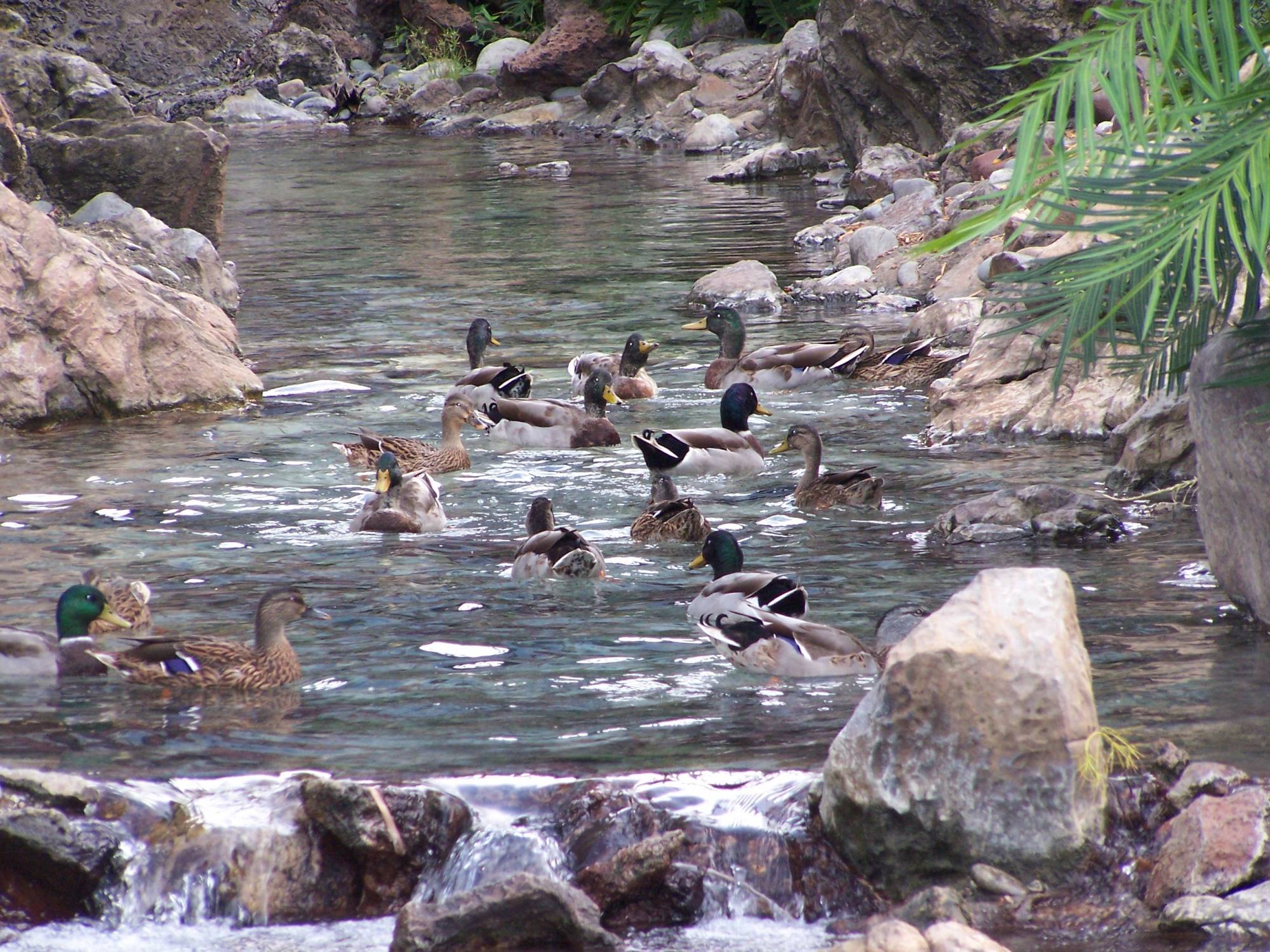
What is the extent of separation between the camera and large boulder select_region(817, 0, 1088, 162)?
840 inches

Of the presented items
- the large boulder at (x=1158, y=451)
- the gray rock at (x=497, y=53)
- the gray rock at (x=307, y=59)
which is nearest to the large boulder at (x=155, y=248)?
the large boulder at (x=1158, y=451)

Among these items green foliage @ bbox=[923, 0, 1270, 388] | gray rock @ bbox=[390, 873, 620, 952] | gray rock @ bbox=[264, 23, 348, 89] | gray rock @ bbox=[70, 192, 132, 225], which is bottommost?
gray rock @ bbox=[390, 873, 620, 952]

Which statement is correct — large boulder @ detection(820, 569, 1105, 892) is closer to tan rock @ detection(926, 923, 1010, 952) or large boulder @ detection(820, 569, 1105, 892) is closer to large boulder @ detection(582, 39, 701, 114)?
tan rock @ detection(926, 923, 1010, 952)

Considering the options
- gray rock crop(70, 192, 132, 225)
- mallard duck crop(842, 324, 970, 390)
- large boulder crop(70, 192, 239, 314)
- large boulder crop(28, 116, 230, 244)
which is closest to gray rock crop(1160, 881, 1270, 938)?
mallard duck crop(842, 324, 970, 390)

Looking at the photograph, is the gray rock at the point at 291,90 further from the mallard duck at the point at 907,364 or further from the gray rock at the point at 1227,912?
the gray rock at the point at 1227,912

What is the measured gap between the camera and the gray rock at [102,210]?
14820 mm

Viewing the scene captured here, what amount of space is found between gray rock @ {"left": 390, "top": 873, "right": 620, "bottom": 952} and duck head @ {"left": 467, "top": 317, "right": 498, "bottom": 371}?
798cm

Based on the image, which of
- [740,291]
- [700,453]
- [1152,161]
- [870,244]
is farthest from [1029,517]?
[870,244]

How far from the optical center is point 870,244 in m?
17.0

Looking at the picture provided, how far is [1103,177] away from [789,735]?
212 centimetres

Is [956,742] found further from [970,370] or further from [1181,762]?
[970,370]

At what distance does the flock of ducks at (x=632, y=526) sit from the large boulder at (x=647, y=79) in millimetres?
20577

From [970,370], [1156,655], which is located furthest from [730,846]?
[970,370]

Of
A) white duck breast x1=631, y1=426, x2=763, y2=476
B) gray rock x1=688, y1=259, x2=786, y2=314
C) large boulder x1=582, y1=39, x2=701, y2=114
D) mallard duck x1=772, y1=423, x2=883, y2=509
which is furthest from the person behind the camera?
large boulder x1=582, y1=39, x2=701, y2=114
